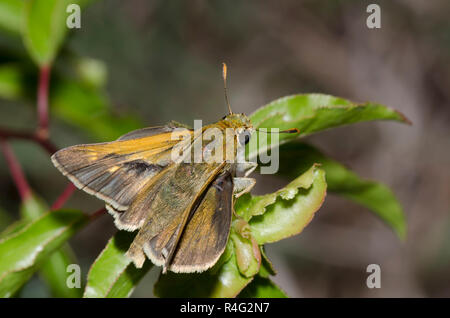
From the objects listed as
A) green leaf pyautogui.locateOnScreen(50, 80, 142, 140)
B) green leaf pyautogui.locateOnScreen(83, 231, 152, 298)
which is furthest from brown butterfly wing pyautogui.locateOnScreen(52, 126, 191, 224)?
green leaf pyautogui.locateOnScreen(50, 80, 142, 140)

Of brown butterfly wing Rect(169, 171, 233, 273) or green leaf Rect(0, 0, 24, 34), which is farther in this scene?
A: green leaf Rect(0, 0, 24, 34)

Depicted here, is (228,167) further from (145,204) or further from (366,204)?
(366,204)

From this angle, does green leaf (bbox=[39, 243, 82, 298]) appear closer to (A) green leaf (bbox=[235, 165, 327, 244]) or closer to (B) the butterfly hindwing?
(B) the butterfly hindwing

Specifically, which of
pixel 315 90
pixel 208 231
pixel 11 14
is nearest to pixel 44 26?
pixel 11 14

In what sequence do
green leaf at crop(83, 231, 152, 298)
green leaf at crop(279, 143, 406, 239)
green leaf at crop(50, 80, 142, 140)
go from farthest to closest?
green leaf at crop(50, 80, 142, 140)
green leaf at crop(279, 143, 406, 239)
green leaf at crop(83, 231, 152, 298)

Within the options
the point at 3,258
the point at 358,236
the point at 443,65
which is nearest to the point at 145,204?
the point at 3,258

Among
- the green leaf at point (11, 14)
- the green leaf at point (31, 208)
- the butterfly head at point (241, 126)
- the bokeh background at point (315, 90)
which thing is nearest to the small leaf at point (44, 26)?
the green leaf at point (11, 14)
